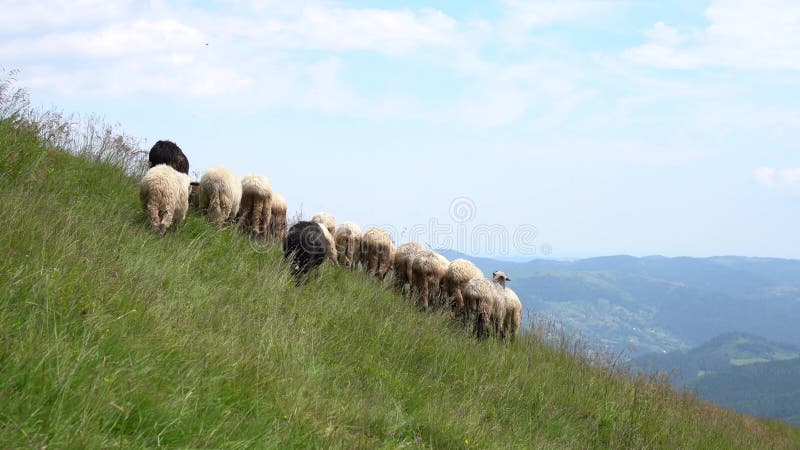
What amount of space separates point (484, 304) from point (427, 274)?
1778 mm

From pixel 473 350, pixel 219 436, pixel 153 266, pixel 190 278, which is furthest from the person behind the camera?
pixel 473 350

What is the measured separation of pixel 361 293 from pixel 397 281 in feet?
9.37

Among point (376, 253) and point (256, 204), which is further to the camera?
point (376, 253)

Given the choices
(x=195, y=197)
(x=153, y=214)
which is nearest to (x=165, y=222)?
(x=153, y=214)

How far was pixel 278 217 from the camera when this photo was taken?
47.6 feet

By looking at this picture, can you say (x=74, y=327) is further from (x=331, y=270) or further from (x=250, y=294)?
(x=331, y=270)

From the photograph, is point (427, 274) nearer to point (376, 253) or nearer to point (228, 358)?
point (376, 253)

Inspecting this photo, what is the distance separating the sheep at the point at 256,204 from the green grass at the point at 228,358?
1578 mm

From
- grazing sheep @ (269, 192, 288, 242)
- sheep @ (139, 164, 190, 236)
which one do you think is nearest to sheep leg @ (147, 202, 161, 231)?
sheep @ (139, 164, 190, 236)

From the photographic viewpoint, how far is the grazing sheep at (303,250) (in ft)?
34.2

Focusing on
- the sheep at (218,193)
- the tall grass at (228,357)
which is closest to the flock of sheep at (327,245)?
the sheep at (218,193)

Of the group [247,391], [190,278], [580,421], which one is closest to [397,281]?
[580,421]

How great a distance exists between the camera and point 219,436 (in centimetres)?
383

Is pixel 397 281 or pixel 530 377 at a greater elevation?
pixel 397 281
